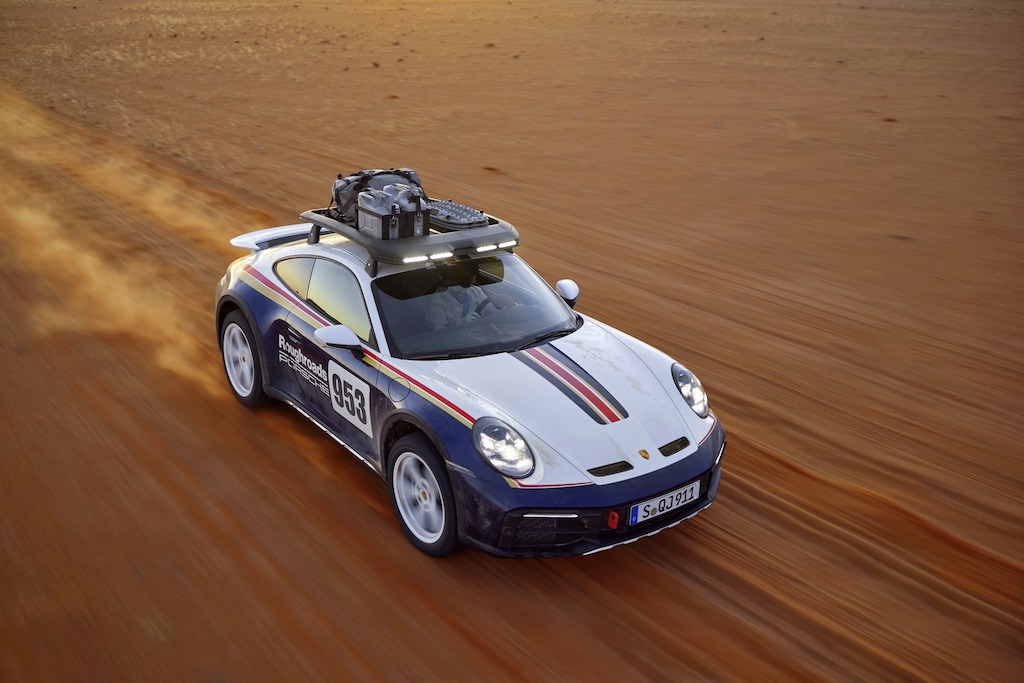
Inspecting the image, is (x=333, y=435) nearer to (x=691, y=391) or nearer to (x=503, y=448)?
(x=503, y=448)

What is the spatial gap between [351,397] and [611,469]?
72.1 inches

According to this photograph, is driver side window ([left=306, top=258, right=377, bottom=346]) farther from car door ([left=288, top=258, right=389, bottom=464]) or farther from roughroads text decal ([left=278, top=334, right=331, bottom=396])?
roughroads text decal ([left=278, top=334, right=331, bottom=396])

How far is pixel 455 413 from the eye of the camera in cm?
520

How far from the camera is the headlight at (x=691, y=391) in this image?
19.0 ft

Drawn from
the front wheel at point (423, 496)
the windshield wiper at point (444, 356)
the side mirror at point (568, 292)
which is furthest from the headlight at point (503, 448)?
the side mirror at point (568, 292)

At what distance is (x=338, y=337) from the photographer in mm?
5660

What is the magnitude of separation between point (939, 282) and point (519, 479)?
7668 millimetres

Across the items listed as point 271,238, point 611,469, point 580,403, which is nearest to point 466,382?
point 580,403

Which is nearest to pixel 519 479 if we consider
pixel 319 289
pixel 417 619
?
pixel 417 619

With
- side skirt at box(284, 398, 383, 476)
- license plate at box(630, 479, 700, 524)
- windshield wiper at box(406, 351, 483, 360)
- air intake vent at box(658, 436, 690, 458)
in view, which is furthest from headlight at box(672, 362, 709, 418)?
side skirt at box(284, 398, 383, 476)

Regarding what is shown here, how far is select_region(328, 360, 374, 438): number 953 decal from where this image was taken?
19.0ft

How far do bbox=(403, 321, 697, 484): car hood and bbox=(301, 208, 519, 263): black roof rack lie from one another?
2.58 ft

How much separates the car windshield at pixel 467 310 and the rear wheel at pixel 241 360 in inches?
58.5

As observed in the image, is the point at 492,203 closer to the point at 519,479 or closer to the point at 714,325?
the point at 714,325
